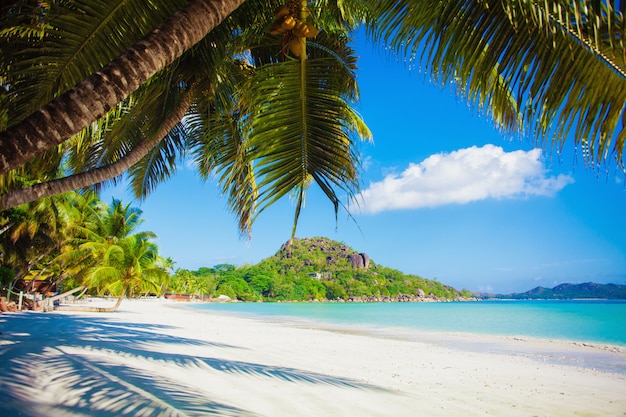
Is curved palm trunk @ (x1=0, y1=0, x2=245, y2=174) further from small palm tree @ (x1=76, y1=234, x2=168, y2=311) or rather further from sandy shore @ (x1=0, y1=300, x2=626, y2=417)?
small palm tree @ (x1=76, y1=234, x2=168, y2=311)

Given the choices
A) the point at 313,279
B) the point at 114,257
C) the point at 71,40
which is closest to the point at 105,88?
the point at 71,40

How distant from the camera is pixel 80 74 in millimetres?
2643

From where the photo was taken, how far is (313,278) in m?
90.2

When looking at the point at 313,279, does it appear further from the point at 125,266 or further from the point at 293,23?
the point at 293,23

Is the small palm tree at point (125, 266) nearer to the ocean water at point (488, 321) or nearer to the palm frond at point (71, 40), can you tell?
the ocean water at point (488, 321)

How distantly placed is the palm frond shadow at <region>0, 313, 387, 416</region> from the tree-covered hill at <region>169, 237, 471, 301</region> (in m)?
73.8

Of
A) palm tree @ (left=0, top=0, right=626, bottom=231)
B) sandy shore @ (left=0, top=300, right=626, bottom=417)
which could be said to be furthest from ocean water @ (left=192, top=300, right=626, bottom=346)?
palm tree @ (left=0, top=0, right=626, bottom=231)

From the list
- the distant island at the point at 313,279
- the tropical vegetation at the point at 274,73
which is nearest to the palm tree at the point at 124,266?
the tropical vegetation at the point at 274,73

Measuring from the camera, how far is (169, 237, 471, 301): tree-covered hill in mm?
86500

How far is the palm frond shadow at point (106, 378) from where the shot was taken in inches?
119

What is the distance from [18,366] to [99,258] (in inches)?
594

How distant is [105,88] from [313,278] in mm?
89965

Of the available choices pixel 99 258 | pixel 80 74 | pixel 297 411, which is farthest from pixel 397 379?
pixel 99 258

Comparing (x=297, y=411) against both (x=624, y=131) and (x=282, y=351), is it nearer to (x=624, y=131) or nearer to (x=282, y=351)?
(x=624, y=131)
